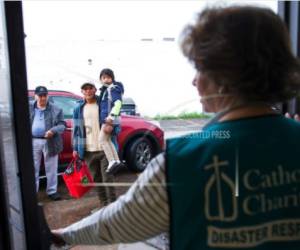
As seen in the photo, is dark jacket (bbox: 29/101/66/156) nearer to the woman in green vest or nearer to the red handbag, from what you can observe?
the red handbag

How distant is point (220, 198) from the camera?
0.53 metres

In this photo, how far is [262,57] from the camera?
542 mm

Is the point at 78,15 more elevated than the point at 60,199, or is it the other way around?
the point at 78,15

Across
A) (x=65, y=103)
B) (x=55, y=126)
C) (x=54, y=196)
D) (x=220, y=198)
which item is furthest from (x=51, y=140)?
(x=220, y=198)

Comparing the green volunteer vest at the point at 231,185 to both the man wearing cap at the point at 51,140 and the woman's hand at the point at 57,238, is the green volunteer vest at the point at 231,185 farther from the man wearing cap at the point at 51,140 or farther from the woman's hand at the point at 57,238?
the man wearing cap at the point at 51,140

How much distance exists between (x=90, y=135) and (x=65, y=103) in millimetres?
350

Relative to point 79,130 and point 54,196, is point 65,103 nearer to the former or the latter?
point 79,130

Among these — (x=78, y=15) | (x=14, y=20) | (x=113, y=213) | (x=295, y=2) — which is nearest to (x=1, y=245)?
(x=113, y=213)

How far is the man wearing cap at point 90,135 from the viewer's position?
1569 millimetres

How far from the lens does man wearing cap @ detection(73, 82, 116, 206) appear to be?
157 centimetres

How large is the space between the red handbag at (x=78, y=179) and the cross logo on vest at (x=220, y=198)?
40.9 inches

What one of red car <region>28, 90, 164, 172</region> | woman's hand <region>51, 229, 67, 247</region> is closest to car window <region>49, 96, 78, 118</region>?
red car <region>28, 90, 164, 172</region>

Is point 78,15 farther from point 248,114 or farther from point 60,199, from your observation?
point 60,199

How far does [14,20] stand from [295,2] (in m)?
1.05
